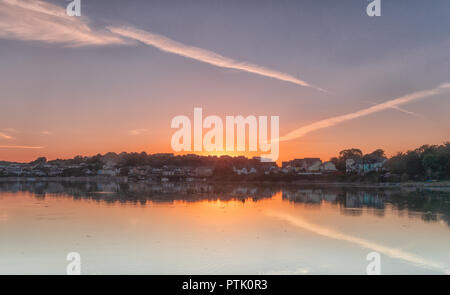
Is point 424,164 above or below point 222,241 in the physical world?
above

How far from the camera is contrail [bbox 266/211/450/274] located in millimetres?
9320

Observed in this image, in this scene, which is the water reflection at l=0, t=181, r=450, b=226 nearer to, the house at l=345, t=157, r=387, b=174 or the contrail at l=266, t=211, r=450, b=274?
the contrail at l=266, t=211, r=450, b=274

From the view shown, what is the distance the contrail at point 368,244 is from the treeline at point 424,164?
3608cm

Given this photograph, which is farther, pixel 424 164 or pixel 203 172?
pixel 203 172

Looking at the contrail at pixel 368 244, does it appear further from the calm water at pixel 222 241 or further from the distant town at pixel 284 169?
the distant town at pixel 284 169

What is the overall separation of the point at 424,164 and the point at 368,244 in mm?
40661

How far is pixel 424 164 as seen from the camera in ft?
155

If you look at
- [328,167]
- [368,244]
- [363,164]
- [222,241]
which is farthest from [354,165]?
[222,241]

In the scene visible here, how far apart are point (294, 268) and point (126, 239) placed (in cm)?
541

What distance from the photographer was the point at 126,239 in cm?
1192

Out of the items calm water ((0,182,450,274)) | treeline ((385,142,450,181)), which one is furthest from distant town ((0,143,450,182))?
calm water ((0,182,450,274))

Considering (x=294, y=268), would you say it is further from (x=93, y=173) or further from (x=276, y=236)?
(x=93, y=173)

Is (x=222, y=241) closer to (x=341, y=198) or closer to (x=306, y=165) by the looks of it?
(x=341, y=198)
